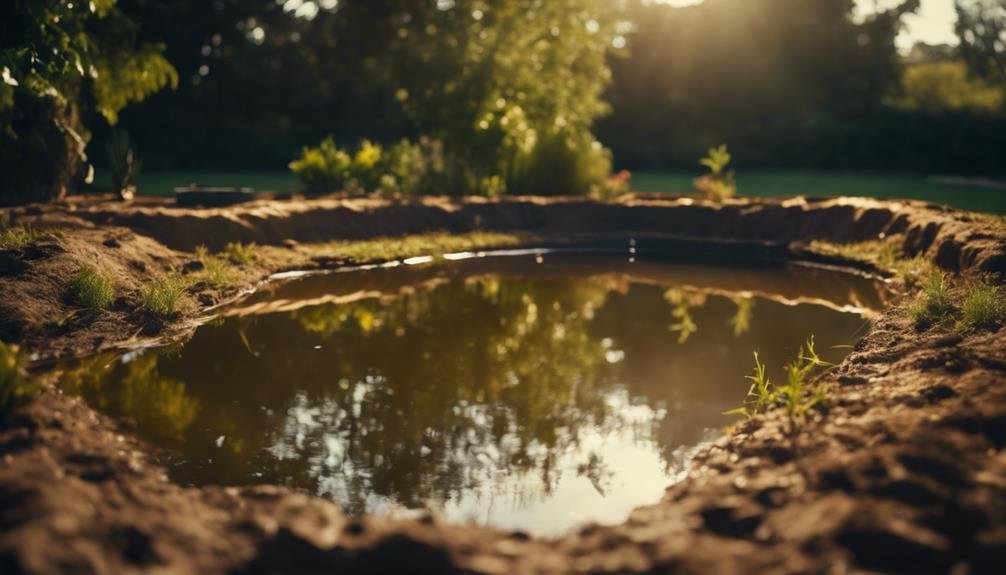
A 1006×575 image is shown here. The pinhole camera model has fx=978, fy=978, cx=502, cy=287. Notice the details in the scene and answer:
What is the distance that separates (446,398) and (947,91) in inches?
1426

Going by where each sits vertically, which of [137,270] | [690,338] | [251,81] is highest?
[251,81]

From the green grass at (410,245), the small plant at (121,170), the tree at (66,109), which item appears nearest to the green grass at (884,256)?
the green grass at (410,245)

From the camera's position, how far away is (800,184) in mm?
25688

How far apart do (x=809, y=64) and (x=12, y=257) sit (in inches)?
1271

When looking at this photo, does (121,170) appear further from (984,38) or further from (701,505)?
(984,38)

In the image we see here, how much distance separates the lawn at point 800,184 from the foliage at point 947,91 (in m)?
6.17

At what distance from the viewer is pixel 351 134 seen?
32.7 metres

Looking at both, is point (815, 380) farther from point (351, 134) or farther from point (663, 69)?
point (663, 69)

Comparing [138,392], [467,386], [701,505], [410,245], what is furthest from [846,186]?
[701,505]

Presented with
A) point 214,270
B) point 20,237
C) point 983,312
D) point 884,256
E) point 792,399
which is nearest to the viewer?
point 792,399

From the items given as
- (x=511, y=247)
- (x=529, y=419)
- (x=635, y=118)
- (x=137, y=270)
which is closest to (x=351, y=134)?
(x=635, y=118)

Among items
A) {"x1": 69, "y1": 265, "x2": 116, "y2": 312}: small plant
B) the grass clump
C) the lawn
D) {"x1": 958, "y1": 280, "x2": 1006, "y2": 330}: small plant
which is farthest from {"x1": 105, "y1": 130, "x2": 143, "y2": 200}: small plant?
{"x1": 958, "y1": 280, "x2": 1006, "y2": 330}: small plant

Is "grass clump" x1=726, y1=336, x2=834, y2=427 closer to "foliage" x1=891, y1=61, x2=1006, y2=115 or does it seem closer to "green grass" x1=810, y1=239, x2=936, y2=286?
"green grass" x1=810, y1=239, x2=936, y2=286

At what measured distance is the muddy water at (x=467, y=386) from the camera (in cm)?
596
